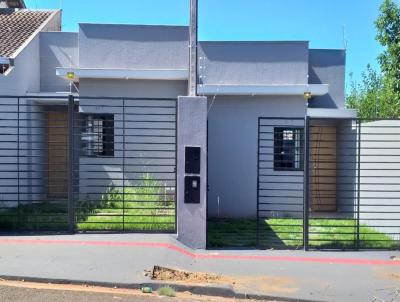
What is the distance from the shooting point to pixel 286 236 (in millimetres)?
12492

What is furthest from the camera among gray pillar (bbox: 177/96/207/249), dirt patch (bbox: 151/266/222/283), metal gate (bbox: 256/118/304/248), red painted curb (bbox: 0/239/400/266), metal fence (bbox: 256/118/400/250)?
metal gate (bbox: 256/118/304/248)

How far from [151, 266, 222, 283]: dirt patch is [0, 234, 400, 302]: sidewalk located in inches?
6.2

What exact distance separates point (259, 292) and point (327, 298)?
933 millimetres

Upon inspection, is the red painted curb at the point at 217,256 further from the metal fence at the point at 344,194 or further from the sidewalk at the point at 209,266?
the metal fence at the point at 344,194

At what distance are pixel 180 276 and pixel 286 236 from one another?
4.97m

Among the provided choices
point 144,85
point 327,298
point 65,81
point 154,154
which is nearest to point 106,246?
point 327,298

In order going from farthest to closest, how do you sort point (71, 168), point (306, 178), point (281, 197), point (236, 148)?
point (236, 148), point (281, 197), point (71, 168), point (306, 178)

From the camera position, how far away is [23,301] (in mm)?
6672

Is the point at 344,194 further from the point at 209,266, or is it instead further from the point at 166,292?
the point at 166,292

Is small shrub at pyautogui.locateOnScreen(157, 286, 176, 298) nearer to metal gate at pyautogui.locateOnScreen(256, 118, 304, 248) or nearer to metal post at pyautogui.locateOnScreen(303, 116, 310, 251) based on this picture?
metal gate at pyautogui.locateOnScreen(256, 118, 304, 248)

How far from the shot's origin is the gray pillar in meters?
10.1

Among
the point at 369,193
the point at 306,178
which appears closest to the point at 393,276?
the point at 306,178

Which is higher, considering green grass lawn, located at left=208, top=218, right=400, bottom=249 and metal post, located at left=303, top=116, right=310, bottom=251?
metal post, located at left=303, top=116, right=310, bottom=251

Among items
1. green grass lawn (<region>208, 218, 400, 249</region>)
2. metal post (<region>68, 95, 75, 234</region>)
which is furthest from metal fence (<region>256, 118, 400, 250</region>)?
metal post (<region>68, 95, 75, 234</region>)
